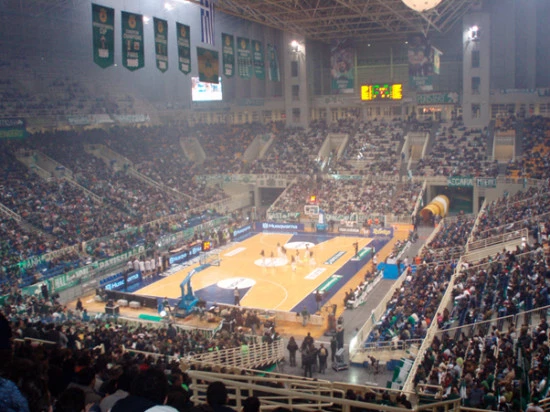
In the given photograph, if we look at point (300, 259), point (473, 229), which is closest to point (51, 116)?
point (300, 259)

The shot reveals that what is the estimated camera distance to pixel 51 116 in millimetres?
47844

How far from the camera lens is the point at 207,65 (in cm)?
3155

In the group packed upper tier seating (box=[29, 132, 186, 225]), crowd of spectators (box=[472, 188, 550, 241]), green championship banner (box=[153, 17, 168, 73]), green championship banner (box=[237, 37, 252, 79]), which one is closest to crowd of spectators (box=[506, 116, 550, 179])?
crowd of spectators (box=[472, 188, 550, 241])

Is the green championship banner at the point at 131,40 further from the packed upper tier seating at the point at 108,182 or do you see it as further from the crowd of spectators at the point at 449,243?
the crowd of spectators at the point at 449,243

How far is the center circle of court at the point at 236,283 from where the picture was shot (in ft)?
104

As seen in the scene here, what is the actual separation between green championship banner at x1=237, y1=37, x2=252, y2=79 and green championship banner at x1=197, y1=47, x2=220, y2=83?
13.1 ft

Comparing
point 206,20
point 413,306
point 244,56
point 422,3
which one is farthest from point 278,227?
point 422,3

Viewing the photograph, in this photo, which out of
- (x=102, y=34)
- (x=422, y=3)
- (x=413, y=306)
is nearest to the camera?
(x=413, y=306)

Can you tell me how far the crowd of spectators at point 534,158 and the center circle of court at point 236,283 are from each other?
24575 millimetres

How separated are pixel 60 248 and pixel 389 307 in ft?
65.1

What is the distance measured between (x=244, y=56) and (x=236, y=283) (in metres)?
14.4

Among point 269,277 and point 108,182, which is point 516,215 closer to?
point 269,277

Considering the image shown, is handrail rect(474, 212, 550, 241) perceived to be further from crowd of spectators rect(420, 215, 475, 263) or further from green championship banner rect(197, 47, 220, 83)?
green championship banner rect(197, 47, 220, 83)

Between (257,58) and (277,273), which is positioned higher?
(257,58)
